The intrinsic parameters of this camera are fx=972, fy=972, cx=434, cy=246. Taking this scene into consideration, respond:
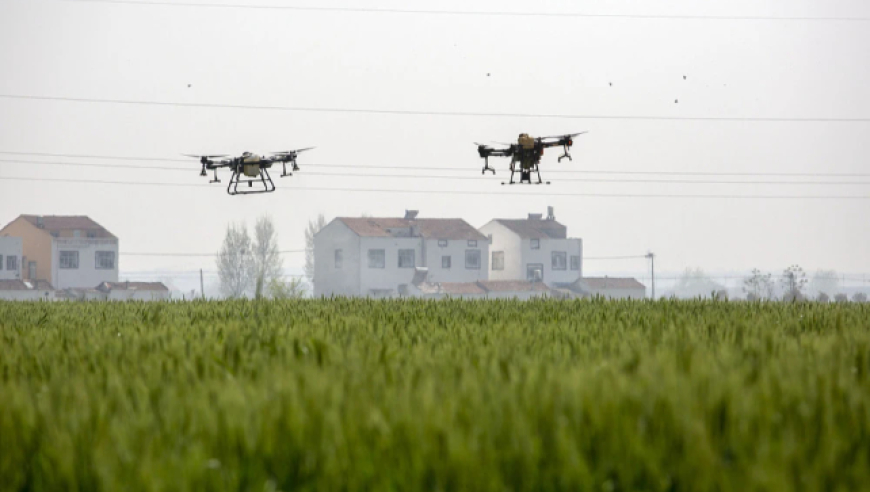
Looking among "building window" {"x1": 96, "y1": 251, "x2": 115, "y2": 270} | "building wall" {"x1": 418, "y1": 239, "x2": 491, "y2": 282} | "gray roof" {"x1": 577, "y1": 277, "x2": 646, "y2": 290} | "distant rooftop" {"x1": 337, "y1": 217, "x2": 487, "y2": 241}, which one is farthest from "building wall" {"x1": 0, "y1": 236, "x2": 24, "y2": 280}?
"gray roof" {"x1": 577, "y1": 277, "x2": 646, "y2": 290}

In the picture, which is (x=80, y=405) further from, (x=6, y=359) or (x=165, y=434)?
(x=6, y=359)

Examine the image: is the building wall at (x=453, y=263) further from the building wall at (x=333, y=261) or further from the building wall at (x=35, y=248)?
the building wall at (x=35, y=248)

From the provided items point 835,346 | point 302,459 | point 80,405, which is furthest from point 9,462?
point 835,346

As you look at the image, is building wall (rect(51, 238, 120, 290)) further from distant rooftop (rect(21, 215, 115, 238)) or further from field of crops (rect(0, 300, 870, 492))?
field of crops (rect(0, 300, 870, 492))

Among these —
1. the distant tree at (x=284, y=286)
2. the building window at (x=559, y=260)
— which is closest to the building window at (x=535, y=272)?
the building window at (x=559, y=260)

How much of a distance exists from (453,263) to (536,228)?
37.7 feet

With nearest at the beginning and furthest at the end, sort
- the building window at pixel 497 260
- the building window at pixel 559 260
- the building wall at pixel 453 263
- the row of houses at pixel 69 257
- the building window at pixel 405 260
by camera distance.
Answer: the row of houses at pixel 69 257 → the building window at pixel 405 260 → the building wall at pixel 453 263 → the building window at pixel 559 260 → the building window at pixel 497 260

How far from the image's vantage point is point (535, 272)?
99.4m

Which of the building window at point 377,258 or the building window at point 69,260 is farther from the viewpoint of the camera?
the building window at point 377,258

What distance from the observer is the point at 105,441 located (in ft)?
12.3

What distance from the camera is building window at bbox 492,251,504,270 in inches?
4050

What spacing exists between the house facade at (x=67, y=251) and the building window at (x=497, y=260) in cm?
3852

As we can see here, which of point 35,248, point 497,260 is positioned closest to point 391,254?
point 497,260

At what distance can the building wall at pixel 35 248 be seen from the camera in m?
91.4
